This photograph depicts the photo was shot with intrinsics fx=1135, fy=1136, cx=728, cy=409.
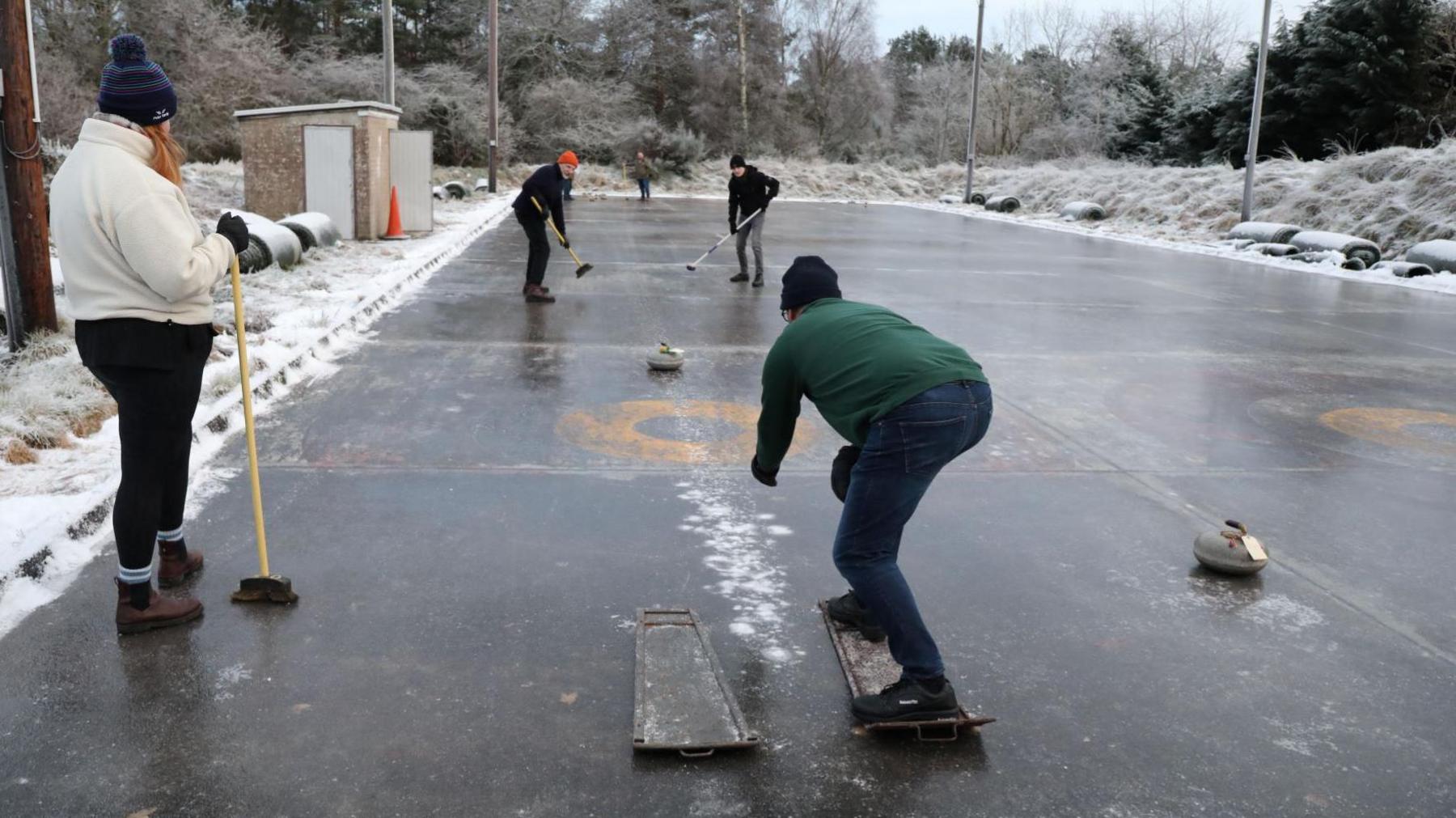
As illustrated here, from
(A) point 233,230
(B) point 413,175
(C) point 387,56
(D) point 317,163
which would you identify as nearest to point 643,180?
(C) point 387,56

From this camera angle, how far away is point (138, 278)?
12.5 ft

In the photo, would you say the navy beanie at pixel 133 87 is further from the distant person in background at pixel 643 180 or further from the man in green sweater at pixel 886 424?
the distant person in background at pixel 643 180

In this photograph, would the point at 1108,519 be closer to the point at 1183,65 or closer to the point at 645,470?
the point at 645,470

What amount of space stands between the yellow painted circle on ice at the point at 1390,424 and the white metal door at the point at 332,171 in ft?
46.3

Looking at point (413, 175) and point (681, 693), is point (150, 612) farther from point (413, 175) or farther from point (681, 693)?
point (413, 175)

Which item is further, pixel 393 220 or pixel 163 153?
pixel 393 220

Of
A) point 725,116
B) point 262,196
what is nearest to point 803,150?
point 725,116

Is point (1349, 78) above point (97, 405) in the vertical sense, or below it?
above

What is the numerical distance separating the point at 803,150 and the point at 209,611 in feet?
181

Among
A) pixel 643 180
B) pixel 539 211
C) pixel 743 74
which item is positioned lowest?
pixel 539 211

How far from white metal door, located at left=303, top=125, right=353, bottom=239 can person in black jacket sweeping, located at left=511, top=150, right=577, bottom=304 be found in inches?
234

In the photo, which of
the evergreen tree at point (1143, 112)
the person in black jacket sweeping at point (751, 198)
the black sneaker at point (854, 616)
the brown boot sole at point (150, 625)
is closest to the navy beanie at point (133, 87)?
the brown boot sole at point (150, 625)

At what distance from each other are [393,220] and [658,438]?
12.6m

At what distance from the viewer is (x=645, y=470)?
6344 millimetres
